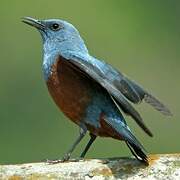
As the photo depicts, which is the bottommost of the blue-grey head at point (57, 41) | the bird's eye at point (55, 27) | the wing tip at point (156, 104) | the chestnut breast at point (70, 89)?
the wing tip at point (156, 104)

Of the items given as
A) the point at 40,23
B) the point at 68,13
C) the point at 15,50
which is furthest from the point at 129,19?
the point at 40,23

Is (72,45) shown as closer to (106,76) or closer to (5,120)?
(106,76)

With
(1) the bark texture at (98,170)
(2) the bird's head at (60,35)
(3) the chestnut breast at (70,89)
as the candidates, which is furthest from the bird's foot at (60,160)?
(2) the bird's head at (60,35)

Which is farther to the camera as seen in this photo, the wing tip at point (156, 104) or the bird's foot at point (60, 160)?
the wing tip at point (156, 104)

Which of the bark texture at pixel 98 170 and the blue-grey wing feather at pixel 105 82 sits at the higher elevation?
the blue-grey wing feather at pixel 105 82

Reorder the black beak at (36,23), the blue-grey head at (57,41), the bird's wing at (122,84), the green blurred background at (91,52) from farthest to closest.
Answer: the green blurred background at (91,52), the black beak at (36,23), the blue-grey head at (57,41), the bird's wing at (122,84)

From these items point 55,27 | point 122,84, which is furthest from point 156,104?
point 55,27

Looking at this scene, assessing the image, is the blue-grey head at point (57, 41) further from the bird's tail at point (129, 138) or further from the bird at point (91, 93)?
the bird's tail at point (129, 138)

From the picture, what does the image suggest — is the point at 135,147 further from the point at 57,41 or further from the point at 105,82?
the point at 57,41

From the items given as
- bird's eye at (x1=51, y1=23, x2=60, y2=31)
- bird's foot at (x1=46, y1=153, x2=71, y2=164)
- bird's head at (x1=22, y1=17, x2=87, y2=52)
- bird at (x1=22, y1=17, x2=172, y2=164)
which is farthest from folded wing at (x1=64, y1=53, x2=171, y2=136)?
bird's eye at (x1=51, y1=23, x2=60, y2=31)
